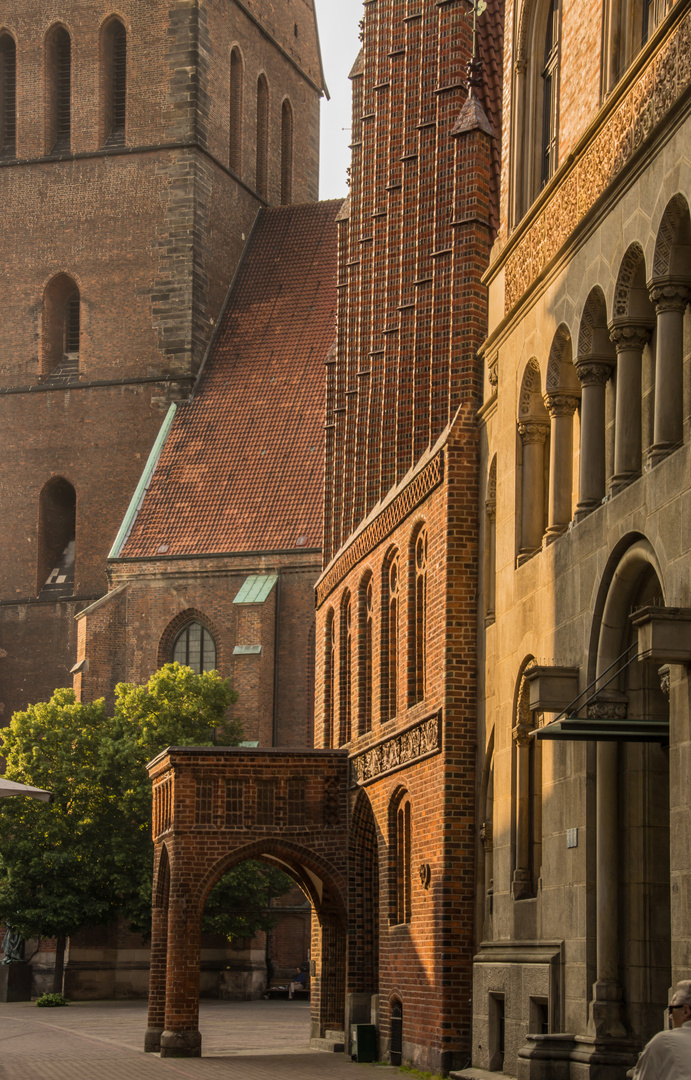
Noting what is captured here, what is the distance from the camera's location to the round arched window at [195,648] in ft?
153

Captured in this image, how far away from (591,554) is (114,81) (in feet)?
133

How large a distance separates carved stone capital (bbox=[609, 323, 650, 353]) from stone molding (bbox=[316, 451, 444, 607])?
260 inches

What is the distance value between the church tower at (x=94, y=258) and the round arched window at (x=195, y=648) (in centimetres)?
330

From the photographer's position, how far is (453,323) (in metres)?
22.0

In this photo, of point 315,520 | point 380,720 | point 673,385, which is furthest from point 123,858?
point 673,385

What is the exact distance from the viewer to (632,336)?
593 inches

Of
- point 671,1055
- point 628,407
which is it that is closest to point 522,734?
point 628,407

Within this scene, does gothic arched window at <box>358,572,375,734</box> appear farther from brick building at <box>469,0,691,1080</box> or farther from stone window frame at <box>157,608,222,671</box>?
stone window frame at <box>157,608,222,671</box>

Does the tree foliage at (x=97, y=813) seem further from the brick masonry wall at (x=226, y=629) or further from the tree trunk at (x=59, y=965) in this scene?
the brick masonry wall at (x=226, y=629)

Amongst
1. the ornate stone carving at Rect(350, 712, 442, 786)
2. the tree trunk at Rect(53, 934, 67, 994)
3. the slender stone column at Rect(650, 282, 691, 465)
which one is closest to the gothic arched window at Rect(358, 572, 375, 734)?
the ornate stone carving at Rect(350, 712, 442, 786)

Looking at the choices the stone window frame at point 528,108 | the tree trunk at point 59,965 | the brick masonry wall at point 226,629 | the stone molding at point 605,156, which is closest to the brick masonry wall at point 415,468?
the stone window frame at point 528,108

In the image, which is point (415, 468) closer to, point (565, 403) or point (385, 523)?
point (385, 523)

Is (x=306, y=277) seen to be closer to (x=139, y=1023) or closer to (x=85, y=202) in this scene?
(x=85, y=202)

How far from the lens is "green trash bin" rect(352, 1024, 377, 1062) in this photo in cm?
2350
